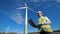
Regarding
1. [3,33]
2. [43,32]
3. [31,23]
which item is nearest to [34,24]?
[31,23]

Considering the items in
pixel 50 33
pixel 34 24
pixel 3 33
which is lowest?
pixel 50 33

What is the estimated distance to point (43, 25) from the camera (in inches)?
170

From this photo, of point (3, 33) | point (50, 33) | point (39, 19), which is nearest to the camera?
point (50, 33)

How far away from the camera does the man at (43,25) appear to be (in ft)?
13.9

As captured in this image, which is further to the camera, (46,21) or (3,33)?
(3,33)

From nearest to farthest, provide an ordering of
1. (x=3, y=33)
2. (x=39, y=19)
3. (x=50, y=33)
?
1. (x=50, y=33)
2. (x=39, y=19)
3. (x=3, y=33)

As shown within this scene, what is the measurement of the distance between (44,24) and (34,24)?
13.6 inches

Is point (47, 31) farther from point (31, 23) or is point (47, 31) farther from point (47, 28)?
point (31, 23)

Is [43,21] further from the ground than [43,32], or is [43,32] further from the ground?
[43,21]

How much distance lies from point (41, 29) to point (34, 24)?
0.34 m

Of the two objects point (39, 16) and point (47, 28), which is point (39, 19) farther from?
point (47, 28)

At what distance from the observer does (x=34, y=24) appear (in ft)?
15.0

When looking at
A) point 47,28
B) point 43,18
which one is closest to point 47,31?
point 47,28

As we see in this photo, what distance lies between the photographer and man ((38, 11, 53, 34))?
424cm
